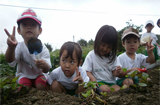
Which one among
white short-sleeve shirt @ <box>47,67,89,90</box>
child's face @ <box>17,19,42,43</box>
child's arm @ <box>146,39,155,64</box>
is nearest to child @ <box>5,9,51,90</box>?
child's face @ <box>17,19,42,43</box>

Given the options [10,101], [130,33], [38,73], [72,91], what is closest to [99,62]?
[72,91]

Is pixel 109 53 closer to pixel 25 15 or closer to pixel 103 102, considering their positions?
pixel 103 102

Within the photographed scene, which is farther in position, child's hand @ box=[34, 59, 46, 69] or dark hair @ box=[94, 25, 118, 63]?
dark hair @ box=[94, 25, 118, 63]

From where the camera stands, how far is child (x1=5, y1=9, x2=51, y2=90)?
1582 millimetres

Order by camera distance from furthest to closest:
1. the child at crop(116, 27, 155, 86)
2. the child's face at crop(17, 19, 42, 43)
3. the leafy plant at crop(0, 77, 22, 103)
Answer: the child at crop(116, 27, 155, 86), the child's face at crop(17, 19, 42, 43), the leafy plant at crop(0, 77, 22, 103)

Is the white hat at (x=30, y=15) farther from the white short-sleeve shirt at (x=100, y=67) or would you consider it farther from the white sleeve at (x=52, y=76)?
the white short-sleeve shirt at (x=100, y=67)

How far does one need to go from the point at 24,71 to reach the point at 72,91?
745 mm

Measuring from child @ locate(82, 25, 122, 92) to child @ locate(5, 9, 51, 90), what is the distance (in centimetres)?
65

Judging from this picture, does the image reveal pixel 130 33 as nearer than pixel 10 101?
No

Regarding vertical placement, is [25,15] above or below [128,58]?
above

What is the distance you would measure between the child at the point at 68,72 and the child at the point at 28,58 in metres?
0.18

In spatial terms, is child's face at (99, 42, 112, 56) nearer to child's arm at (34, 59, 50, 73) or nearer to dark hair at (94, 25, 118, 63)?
dark hair at (94, 25, 118, 63)

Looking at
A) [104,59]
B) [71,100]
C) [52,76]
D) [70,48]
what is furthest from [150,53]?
[71,100]

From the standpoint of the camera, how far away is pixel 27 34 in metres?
1.57
